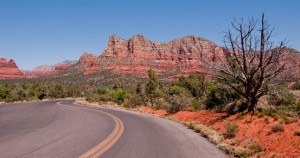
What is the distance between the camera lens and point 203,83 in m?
47.3

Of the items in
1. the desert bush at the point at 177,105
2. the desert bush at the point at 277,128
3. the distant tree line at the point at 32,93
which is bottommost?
the distant tree line at the point at 32,93

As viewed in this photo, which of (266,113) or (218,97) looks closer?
(266,113)

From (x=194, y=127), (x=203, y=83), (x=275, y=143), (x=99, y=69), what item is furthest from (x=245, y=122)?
(x=99, y=69)

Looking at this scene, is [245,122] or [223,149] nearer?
[223,149]

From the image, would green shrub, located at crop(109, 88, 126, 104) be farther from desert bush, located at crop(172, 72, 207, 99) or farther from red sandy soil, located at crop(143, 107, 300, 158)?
red sandy soil, located at crop(143, 107, 300, 158)

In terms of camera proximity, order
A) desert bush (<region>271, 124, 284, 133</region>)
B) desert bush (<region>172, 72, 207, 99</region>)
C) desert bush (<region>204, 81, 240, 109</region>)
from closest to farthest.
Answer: desert bush (<region>271, 124, 284, 133</region>)
desert bush (<region>204, 81, 240, 109</region>)
desert bush (<region>172, 72, 207, 99</region>)

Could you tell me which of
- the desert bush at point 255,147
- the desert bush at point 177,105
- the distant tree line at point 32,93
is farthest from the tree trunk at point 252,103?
the distant tree line at point 32,93

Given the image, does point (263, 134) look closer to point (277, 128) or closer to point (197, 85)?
point (277, 128)

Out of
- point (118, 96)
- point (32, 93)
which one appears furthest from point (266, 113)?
point (32, 93)

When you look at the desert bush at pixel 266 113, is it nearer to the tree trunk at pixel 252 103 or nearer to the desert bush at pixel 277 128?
the tree trunk at pixel 252 103

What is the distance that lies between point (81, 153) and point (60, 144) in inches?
64.9

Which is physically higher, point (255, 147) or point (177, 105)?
point (255, 147)

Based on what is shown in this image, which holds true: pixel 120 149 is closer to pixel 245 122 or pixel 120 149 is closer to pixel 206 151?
pixel 206 151

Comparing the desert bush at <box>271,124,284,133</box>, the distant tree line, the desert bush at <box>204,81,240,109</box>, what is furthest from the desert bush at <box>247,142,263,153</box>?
the distant tree line
